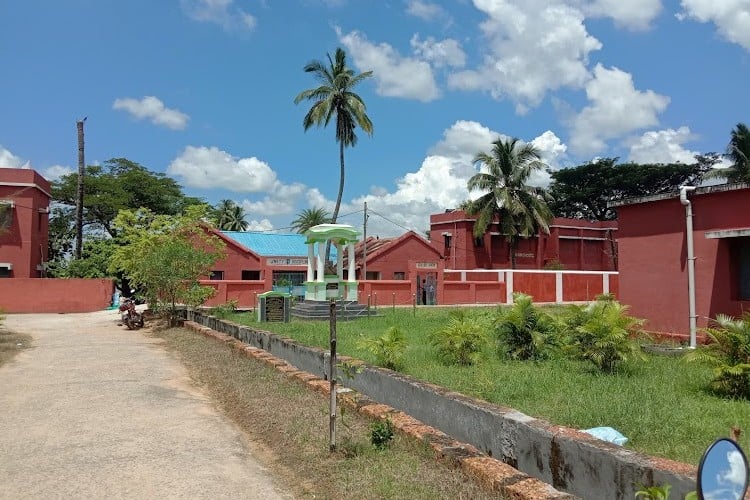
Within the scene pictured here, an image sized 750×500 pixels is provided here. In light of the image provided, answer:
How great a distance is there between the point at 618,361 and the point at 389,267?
32.2 meters

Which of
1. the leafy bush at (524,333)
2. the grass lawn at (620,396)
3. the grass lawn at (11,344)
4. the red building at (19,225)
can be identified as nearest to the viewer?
the grass lawn at (620,396)

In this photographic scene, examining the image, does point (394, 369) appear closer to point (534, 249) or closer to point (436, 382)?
point (436, 382)

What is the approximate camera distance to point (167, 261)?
18.8 m

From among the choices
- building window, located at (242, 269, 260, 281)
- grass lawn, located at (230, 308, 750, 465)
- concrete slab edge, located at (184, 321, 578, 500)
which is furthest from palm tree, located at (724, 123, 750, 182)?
concrete slab edge, located at (184, 321, 578, 500)

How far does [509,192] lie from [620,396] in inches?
1329

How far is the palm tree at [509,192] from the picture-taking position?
124 feet

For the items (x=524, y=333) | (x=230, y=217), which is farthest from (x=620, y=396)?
(x=230, y=217)

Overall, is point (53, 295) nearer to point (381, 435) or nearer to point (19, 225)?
point (19, 225)

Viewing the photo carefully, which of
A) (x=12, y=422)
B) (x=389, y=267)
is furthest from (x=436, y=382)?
(x=389, y=267)

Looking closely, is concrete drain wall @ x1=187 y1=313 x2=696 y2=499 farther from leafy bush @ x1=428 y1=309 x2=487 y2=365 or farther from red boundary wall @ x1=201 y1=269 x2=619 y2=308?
red boundary wall @ x1=201 y1=269 x2=619 y2=308

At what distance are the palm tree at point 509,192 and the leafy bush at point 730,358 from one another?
32072 mm

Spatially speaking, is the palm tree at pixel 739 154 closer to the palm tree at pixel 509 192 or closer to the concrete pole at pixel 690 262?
the palm tree at pixel 509 192

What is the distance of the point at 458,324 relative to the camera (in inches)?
307

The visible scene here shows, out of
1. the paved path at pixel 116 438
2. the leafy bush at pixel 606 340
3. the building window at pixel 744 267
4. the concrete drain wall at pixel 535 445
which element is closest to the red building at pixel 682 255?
the building window at pixel 744 267
